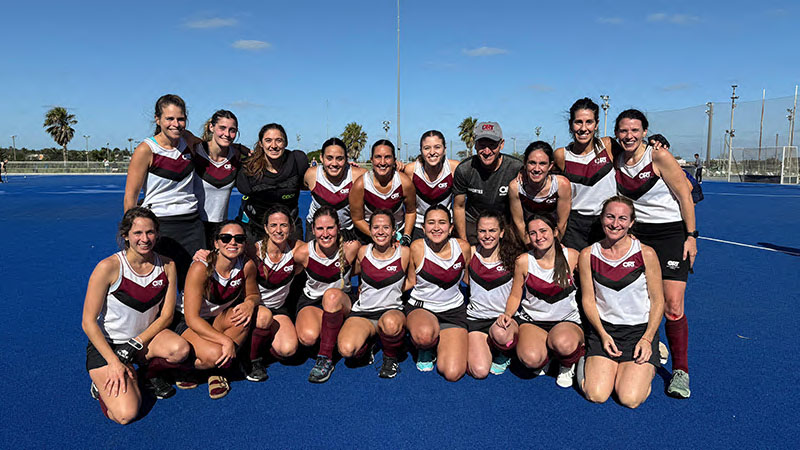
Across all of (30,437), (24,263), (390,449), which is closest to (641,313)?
(390,449)

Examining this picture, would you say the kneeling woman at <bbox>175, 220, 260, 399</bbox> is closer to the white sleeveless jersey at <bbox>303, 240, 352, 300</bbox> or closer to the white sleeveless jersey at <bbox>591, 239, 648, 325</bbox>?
the white sleeveless jersey at <bbox>303, 240, 352, 300</bbox>

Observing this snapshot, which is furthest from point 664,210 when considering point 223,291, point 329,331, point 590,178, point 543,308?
point 223,291

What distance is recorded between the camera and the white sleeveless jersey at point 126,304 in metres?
3.13

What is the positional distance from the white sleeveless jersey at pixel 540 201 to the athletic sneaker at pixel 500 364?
110cm

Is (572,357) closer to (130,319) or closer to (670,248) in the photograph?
(670,248)

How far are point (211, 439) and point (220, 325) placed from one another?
2.97ft

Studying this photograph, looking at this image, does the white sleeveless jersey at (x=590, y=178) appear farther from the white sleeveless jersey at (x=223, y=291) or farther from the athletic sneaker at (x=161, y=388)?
the athletic sneaker at (x=161, y=388)

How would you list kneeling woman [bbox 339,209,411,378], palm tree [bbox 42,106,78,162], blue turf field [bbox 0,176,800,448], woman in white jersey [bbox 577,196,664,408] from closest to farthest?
blue turf field [bbox 0,176,800,448]
woman in white jersey [bbox 577,196,664,408]
kneeling woman [bbox 339,209,411,378]
palm tree [bbox 42,106,78,162]

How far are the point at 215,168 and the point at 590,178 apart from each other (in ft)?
9.56

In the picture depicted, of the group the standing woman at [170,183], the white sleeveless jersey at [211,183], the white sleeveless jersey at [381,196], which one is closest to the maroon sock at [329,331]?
the white sleeveless jersey at [381,196]

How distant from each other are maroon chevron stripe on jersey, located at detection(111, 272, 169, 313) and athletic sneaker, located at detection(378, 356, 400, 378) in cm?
156

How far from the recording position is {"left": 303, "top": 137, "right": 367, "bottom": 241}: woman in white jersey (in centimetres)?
431

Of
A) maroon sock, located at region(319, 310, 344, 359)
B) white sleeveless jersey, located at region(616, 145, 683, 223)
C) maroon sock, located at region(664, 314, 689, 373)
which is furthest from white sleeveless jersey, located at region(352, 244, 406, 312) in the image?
maroon sock, located at region(664, 314, 689, 373)

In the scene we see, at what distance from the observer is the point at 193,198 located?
12.8 ft
